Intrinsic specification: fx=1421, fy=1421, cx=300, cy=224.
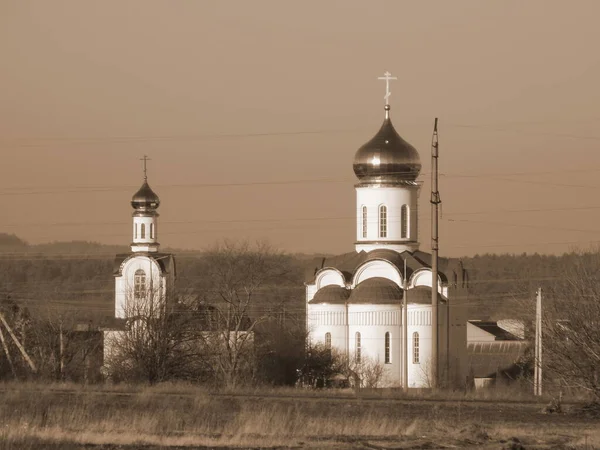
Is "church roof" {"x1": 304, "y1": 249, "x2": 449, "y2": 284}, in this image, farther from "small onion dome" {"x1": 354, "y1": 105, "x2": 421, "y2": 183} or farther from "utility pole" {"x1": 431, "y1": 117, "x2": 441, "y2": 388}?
"utility pole" {"x1": 431, "y1": 117, "x2": 441, "y2": 388}

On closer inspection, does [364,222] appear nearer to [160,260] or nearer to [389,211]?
[389,211]

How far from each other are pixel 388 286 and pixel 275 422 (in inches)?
1420

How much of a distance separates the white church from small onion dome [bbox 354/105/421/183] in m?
0.04

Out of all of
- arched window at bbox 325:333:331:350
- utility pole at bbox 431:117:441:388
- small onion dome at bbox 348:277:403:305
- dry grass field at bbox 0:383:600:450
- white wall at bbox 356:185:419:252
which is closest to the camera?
dry grass field at bbox 0:383:600:450

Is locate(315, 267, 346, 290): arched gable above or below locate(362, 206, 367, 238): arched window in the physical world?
below

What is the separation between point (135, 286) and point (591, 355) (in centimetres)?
5023

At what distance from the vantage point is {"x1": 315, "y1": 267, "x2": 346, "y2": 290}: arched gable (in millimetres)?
59906

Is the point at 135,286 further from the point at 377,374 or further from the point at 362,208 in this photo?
the point at 377,374

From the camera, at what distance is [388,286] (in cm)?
5738

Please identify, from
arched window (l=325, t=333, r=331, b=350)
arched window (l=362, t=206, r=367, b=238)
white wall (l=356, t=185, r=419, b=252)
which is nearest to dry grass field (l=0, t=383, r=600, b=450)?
arched window (l=325, t=333, r=331, b=350)

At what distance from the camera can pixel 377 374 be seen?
175 feet

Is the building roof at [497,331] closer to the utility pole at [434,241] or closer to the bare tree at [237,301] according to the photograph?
the bare tree at [237,301]

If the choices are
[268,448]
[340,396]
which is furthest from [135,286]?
[268,448]

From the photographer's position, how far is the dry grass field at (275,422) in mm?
19344
